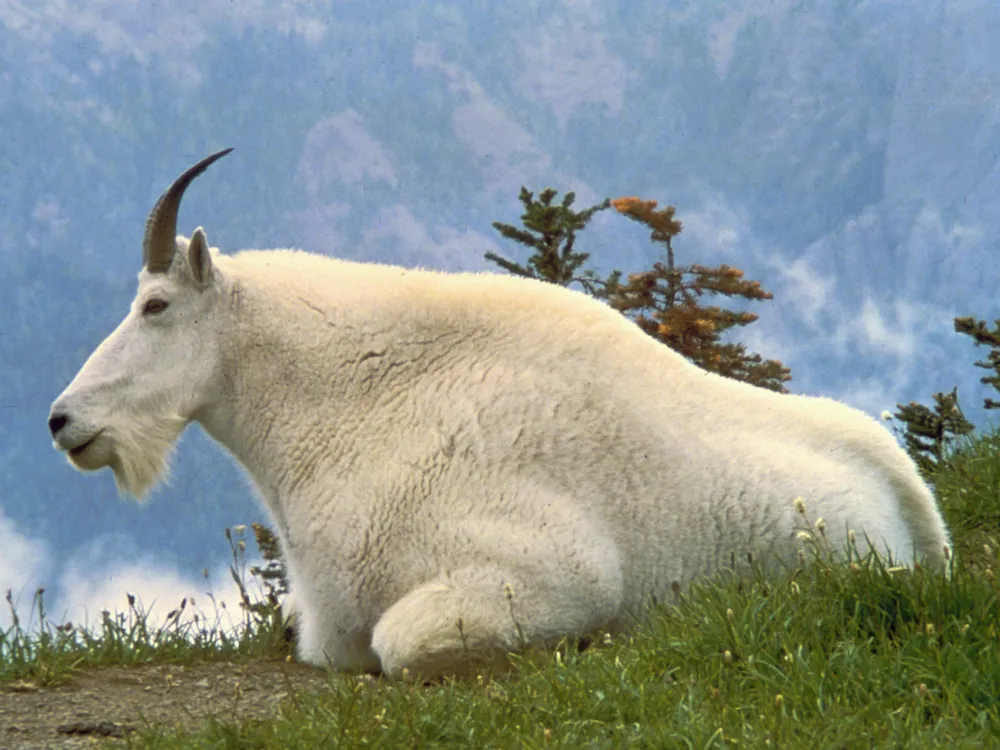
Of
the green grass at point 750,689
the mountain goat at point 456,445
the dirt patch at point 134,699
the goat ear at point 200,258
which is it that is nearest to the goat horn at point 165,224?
the mountain goat at point 456,445

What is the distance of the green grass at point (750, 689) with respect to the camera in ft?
13.1

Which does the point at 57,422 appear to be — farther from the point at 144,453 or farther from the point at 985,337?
the point at 985,337

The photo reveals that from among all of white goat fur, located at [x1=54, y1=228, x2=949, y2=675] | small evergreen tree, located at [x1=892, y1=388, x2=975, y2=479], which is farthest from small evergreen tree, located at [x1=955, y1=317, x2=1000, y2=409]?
white goat fur, located at [x1=54, y1=228, x2=949, y2=675]

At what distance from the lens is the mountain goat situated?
6070mm

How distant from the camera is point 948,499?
8773 mm

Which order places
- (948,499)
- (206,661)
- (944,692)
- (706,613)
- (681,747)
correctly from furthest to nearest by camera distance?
1. (948,499)
2. (206,661)
3. (706,613)
4. (944,692)
5. (681,747)

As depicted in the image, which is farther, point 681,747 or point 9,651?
point 9,651

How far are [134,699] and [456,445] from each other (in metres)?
2.14

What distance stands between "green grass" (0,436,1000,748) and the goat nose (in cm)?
226

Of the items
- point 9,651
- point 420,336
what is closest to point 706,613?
point 420,336

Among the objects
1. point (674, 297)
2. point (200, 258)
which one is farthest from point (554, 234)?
point (200, 258)

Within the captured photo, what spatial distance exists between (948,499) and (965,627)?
180 inches

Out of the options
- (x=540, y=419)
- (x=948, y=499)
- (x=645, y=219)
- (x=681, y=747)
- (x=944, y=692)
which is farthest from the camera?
(x=645, y=219)

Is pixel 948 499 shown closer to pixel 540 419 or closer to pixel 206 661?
pixel 540 419
